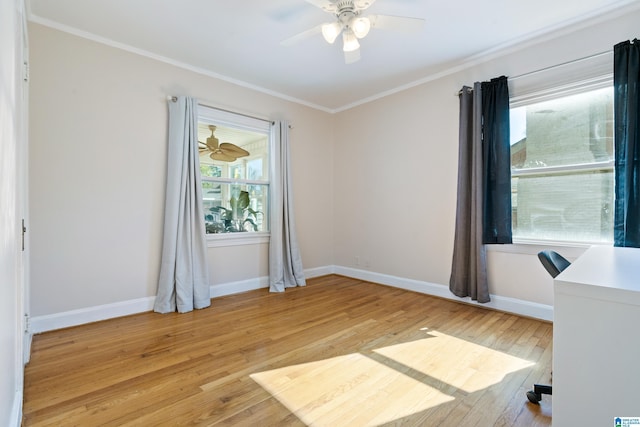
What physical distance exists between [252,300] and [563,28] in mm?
4139

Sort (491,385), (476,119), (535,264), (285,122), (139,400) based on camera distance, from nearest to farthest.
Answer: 1. (139,400)
2. (491,385)
3. (535,264)
4. (476,119)
5. (285,122)

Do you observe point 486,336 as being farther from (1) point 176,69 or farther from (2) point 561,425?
(1) point 176,69

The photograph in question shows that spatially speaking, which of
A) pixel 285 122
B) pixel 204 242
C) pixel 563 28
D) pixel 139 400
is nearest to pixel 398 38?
pixel 563 28

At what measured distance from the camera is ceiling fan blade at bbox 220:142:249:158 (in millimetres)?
3865

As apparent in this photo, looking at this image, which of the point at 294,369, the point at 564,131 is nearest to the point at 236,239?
the point at 294,369

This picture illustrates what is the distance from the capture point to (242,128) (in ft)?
13.0

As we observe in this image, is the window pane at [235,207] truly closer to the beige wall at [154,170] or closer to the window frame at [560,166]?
the beige wall at [154,170]

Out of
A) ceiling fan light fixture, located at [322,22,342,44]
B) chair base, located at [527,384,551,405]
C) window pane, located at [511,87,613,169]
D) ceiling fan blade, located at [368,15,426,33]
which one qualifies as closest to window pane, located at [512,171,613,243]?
window pane, located at [511,87,613,169]

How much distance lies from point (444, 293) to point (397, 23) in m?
2.88

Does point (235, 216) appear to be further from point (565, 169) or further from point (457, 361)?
point (565, 169)

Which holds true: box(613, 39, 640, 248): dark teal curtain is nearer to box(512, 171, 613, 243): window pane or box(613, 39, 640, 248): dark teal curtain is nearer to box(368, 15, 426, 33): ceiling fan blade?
box(512, 171, 613, 243): window pane

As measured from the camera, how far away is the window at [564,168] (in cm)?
262

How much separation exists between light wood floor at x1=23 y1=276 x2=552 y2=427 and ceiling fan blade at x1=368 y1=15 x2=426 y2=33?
2409 mm

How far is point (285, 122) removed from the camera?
4.24 metres
